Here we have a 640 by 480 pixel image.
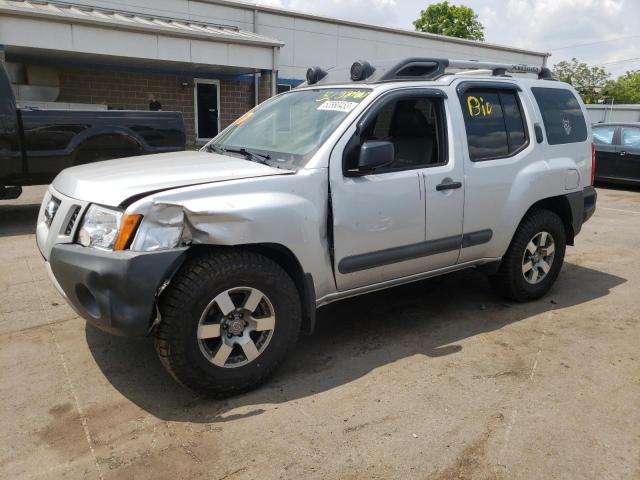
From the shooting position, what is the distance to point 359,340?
12.7ft

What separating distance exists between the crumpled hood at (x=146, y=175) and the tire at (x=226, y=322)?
1.47 feet

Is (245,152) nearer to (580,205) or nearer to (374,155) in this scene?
(374,155)

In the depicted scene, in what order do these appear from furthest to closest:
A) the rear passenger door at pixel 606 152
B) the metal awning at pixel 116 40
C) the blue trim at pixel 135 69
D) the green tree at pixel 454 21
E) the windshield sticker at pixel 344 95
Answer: the green tree at pixel 454 21
the blue trim at pixel 135 69
the rear passenger door at pixel 606 152
the metal awning at pixel 116 40
the windshield sticker at pixel 344 95

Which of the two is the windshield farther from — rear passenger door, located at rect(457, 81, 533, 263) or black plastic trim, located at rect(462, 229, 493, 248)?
black plastic trim, located at rect(462, 229, 493, 248)

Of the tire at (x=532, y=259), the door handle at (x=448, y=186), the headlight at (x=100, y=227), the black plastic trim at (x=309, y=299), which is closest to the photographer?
the headlight at (x=100, y=227)

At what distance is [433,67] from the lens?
407 cm

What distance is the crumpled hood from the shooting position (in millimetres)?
2855

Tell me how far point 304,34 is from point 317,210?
17077 millimetres

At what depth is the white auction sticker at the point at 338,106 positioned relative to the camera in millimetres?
3547

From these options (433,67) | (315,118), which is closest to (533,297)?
(433,67)

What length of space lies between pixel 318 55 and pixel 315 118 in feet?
54.5

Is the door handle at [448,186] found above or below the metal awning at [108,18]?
below

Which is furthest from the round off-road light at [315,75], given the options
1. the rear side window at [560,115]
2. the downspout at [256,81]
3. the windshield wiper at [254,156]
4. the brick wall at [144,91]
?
the downspout at [256,81]

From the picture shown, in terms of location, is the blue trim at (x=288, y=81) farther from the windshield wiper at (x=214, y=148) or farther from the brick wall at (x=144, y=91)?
the windshield wiper at (x=214, y=148)
